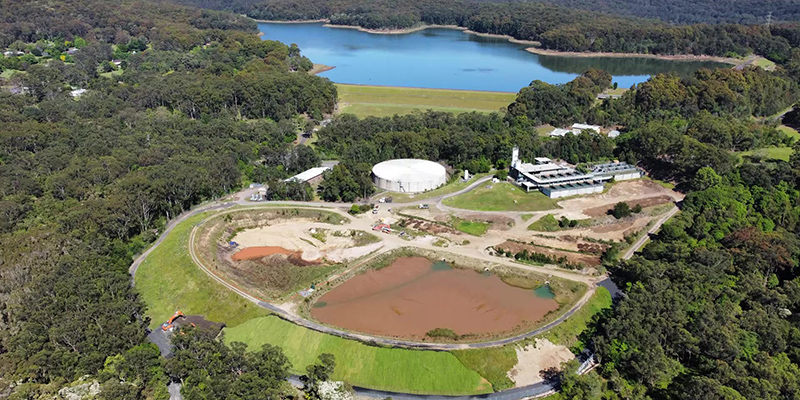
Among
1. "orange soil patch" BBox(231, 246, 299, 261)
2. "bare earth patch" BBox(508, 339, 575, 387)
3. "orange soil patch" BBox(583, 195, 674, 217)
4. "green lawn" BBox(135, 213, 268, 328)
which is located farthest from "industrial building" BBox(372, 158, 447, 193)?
"bare earth patch" BBox(508, 339, 575, 387)

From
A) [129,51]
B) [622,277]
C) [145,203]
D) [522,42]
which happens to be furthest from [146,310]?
[522,42]

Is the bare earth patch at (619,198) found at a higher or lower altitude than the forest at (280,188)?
lower

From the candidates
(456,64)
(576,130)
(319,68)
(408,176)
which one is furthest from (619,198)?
(319,68)

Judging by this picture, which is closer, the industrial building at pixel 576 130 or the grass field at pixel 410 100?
the industrial building at pixel 576 130

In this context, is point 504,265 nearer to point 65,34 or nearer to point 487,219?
point 487,219

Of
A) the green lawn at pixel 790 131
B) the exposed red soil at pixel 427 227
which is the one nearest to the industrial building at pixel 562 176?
the exposed red soil at pixel 427 227

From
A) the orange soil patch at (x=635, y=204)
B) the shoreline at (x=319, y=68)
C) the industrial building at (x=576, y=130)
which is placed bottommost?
the orange soil patch at (x=635, y=204)

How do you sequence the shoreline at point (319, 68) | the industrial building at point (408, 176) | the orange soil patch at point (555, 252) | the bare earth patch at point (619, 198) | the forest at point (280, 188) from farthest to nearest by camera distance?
the shoreline at point (319, 68) → the industrial building at point (408, 176) → the bare earth patch at point (619, 198) → the orange soil patch at point (555, 252) → the forest at point (280, 188)

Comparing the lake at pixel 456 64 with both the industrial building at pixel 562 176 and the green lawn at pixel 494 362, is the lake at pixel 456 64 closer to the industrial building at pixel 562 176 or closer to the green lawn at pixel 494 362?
the industrial building at pixel 562 176

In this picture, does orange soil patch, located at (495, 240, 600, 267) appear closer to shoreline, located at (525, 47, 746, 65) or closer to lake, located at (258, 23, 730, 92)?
lake, located at (258, 23, 730, 92)
